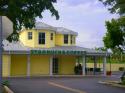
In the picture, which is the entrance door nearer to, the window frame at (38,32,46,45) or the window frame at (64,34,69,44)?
the window frame at (38,32,46,45)

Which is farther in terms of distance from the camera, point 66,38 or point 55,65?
point 66,38

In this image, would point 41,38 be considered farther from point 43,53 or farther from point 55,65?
point 43,53

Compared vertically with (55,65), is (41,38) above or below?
above

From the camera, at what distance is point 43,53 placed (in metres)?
54.4

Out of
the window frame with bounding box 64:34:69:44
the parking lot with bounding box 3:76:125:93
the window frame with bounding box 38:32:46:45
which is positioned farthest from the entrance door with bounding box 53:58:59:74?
the parking lot with bounding box 3:76:125:93

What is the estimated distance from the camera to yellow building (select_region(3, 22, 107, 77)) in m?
54.2

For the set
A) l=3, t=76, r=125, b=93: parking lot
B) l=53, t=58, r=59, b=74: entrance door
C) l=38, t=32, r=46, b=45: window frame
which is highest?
l=38, t=32, r=46, b=45: window frame

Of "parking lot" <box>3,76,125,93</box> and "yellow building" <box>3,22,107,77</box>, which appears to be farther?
"yellow building" <box>3,22,107,77</box>

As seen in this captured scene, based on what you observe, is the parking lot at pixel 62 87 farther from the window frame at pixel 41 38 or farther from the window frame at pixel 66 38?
the window frame at pixel 66 38

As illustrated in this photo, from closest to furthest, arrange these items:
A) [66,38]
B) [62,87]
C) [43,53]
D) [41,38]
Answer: [62,87] < [43,53] < [41,38] < [66,38]

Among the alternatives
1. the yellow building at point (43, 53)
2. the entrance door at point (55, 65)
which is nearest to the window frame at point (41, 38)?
the yellow building at point (43, 53)

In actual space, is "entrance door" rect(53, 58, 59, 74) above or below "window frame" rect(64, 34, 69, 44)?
below

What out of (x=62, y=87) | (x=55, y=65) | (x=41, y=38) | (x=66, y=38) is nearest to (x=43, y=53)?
(x=41, y=38)

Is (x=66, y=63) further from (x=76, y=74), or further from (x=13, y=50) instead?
(x=13, y=50)
